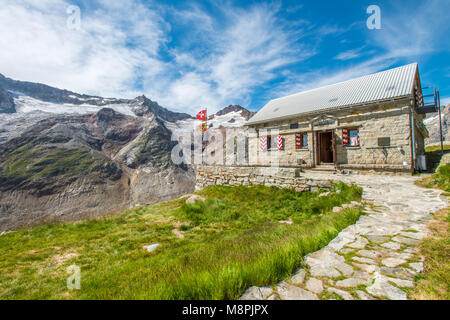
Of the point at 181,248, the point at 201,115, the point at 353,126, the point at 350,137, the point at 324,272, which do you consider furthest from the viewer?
the point at 201,115

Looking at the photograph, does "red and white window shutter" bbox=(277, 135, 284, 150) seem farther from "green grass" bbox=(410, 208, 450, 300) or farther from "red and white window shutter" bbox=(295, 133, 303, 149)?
"green grass" bbox=(410, 208, 450, 300)

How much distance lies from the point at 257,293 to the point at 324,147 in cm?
1547

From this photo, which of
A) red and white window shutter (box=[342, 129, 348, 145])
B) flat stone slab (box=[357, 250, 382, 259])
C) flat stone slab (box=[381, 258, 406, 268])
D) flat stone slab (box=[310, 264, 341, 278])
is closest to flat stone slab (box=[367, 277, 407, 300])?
flat stone slab (box=[310, 264, 341, 278])

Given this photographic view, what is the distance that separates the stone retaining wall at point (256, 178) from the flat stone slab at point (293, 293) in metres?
6.43

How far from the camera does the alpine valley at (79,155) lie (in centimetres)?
5584

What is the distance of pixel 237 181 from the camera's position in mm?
10266

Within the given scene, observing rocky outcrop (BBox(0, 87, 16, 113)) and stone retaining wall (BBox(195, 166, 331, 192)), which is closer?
stone retaining wall (BBox(195, 166, 331, 192))

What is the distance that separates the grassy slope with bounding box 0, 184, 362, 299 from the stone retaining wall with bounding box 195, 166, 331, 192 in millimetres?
440

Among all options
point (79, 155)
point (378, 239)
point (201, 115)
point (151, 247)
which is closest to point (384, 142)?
point (378, 239)

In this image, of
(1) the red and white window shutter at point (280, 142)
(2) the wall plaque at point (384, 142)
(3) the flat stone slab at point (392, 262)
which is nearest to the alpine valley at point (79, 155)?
(1) the red and white window shutter at point (280, 142)

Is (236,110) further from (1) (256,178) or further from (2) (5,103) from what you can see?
(2) (5,103)

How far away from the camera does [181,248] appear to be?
424 cm

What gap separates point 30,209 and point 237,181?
70516 millimetres

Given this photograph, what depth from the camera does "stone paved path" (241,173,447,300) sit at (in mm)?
1811
